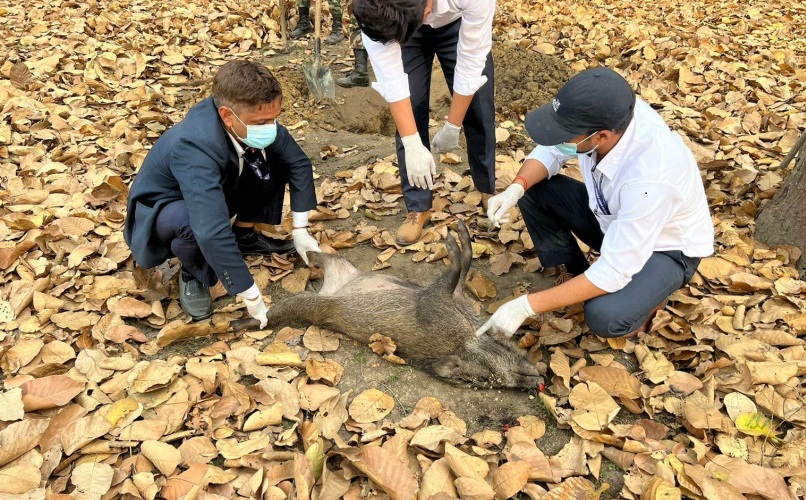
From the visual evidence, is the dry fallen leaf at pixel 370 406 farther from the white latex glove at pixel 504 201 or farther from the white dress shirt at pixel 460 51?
the white dress shirt at pixel 460 51

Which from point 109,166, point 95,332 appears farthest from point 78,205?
point 95,332

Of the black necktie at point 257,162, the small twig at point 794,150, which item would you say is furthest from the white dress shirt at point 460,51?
the small twig at point 794,150

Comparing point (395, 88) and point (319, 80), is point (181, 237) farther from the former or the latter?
point (319, 80)

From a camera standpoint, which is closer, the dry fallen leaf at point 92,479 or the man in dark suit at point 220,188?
the dry fallen leaf at point 92,479

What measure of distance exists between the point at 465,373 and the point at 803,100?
3765mm

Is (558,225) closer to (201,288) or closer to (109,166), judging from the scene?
(201,288)

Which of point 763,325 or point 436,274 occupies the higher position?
point 763,325

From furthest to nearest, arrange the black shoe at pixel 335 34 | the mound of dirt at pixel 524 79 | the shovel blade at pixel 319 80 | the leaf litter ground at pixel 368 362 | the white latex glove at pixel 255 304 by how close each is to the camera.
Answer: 1. the black shoe at pixel 335 34
2. the shovel blade at pixel 319 80
3. the mound of dirt at pixel 524 79
4. the white latex glove at pixel 255 304
5. the leaf litter ground at pixel 368 362

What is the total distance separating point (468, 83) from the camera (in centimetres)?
305

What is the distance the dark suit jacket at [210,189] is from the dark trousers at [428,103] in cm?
72

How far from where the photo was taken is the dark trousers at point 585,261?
8.20 feet

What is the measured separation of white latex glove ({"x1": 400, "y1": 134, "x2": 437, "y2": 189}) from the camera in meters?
3.08

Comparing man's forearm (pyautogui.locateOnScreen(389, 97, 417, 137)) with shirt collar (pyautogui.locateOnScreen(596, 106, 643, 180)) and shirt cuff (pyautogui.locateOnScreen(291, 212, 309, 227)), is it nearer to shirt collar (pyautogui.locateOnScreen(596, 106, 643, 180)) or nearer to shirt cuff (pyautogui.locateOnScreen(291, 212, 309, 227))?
shirt cuff (pyautogui.locateOnScreen(291, 212, 309, 227))

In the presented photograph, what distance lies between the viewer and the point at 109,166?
162 inches
